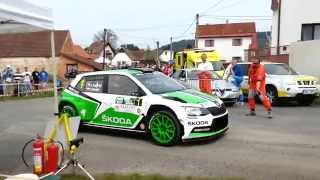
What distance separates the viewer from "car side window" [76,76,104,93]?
1174 cm

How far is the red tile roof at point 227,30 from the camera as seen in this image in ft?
258

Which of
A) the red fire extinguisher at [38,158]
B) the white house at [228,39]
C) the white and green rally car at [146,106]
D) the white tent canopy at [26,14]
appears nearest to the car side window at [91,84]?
the white and green rally car at [146,106]

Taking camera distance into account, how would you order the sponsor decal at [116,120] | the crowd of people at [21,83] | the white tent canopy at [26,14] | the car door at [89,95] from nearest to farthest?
the white tent canopy at [26,14] → the sponsor decal at [116,120] → the car door at [89,95] → the crowd of people at [21,83]

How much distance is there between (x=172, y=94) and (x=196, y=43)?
62.1m

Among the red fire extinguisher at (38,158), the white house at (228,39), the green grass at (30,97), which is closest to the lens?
the red fire extinguisher at (38,158)

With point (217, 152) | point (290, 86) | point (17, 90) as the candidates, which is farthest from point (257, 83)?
point (17, 90)

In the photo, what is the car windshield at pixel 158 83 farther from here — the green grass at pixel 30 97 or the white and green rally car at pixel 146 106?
the green grass at pixel 30 97

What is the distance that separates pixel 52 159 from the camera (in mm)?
7328

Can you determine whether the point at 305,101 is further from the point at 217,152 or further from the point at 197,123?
the point at 217,152

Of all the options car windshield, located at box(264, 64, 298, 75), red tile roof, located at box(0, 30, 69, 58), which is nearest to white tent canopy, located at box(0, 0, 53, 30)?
car windshield, located at box(264, 64, 298, 75)

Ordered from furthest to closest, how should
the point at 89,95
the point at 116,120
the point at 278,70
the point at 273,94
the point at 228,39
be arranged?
1. the point at 228,39
2. the point at 278,70
3. the point at 273,94
4. the point at 89,95
5. the point at 116,120

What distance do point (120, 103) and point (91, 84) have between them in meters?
1.30

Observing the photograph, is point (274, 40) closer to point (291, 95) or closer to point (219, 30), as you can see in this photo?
point (291, 95)

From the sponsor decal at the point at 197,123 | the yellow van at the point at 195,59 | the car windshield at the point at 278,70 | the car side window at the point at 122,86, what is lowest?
the sponsor decal at the point at 197,123
